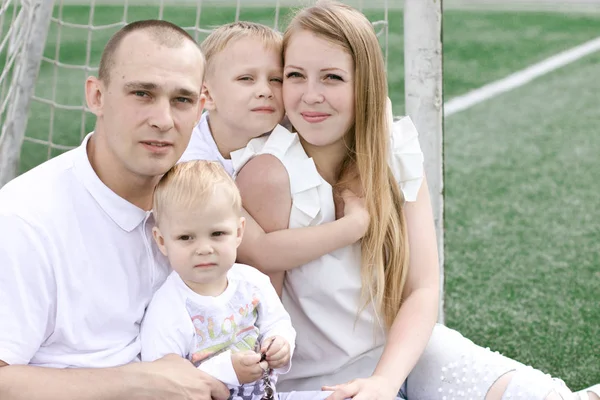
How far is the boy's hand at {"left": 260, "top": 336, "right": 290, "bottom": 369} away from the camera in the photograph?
6.68 ft

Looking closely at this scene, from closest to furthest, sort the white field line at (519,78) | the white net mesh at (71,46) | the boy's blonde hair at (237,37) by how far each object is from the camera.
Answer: the boy's blonde hair at (237,37) < the white net mesh at (71,46) < the white field line at (519,78)

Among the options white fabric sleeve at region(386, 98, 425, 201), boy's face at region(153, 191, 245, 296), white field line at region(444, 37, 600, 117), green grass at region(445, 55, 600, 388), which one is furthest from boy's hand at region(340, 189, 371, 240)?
white field line at region(444, 37, 600, 117)

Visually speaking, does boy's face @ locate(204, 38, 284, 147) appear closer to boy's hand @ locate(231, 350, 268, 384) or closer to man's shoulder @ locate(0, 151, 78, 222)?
man's shoulder @ locate(0, 151, 78, 222)

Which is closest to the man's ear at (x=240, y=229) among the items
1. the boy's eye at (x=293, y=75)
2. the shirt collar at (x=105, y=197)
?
the shirt collar at (x=105, y=197)

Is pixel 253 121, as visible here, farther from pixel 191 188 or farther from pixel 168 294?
pixel 168 294

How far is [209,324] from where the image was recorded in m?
2.05

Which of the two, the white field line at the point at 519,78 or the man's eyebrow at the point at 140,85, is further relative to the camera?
the white field line at the point at 519,78

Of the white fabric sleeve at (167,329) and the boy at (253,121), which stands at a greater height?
the boy at (253,121)

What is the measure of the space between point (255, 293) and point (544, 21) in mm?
8493

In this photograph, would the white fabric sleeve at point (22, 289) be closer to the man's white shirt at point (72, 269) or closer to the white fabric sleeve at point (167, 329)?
the man's white shirt at point (72, 269)

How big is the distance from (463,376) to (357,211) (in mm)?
516

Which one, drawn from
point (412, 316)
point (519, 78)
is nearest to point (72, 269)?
point (412, 316)

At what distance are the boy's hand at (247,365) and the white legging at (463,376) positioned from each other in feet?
0.84

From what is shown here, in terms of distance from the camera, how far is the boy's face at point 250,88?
2.38 metres
